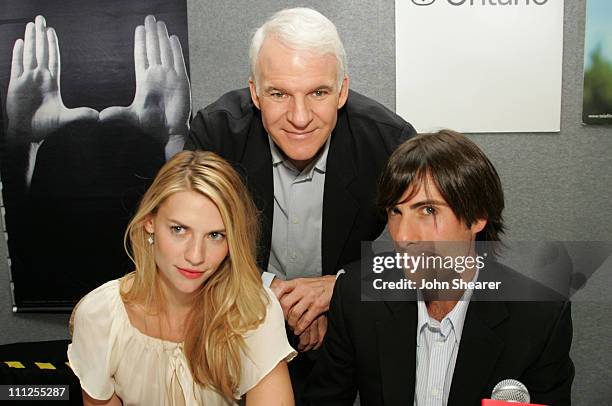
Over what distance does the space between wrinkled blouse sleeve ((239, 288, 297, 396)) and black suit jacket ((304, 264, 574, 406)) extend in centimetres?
11

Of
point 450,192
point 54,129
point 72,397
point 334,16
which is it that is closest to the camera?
point 450,192

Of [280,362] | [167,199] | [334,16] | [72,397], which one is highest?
[334,16]

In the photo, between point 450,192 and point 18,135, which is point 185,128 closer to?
point 18,135

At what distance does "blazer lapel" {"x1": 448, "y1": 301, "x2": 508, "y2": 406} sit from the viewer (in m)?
1.16

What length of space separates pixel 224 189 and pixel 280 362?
1.15 ft

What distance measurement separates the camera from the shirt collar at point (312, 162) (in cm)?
152

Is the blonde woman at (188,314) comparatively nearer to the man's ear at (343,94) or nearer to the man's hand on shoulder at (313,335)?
the man's hand on shoulder at (313,335)

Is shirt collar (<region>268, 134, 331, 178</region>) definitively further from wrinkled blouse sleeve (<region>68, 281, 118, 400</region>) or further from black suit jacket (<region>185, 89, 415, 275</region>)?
wrinkled blouse sleeve (<region>68, 281, 118, 400</region>)

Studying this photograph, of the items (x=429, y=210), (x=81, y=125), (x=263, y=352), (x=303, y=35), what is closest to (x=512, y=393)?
(x=429, y=210)

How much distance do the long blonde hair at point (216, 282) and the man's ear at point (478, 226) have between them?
0.43m

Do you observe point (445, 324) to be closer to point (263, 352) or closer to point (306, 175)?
point (263, 352)

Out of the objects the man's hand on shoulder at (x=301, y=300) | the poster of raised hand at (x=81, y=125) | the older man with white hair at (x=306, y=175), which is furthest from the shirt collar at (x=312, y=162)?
the poster of raised hand at (x=81, y=125)

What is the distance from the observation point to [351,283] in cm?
129

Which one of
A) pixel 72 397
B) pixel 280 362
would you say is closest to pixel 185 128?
pixel 72 397
